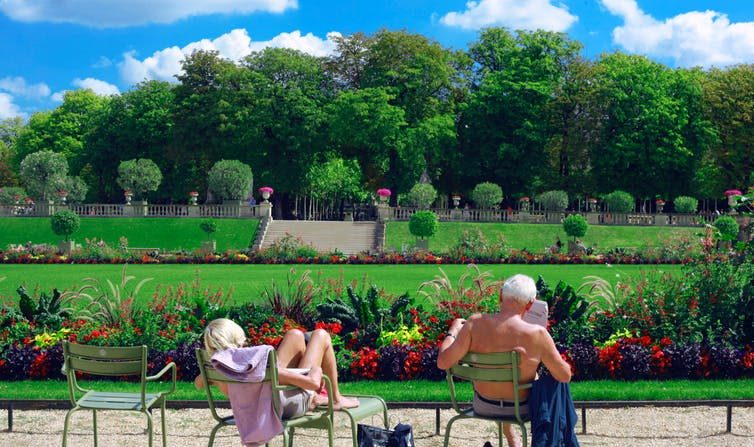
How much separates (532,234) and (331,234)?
10594 millimetres

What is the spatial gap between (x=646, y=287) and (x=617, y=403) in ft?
8.69

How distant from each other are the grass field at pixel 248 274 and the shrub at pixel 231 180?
17.0 meters

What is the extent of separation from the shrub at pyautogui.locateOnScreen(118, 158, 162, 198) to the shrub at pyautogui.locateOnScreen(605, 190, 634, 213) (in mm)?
27389

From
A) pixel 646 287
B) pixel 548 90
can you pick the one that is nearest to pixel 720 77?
pixel 548 90

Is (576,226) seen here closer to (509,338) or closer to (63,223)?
(63,223)

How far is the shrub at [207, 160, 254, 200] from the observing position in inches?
1959

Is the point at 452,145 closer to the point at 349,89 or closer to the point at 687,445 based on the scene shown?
the point at 349,89

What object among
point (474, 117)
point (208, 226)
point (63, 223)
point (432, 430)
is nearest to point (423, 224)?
point (208, 226)

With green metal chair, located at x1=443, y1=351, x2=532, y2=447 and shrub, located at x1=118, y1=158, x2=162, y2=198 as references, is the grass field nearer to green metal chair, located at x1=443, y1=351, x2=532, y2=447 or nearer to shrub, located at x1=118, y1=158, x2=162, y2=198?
green metal chair, located at x1=443, y1=351, x2=532, y2=447

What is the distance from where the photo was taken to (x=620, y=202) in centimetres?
4794

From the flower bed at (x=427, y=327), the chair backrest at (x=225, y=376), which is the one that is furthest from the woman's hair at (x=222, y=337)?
the flower bed at (x=427, y=327)

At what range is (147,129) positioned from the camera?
5959 centimetres

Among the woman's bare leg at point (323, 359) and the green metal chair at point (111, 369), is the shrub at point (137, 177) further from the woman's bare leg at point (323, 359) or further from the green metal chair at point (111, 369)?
the woman's bare leg at point (323, 359)

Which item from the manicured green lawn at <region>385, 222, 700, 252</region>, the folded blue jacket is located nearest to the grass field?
the manicured green lawn at <region>385, 222, 700, 252</region>
